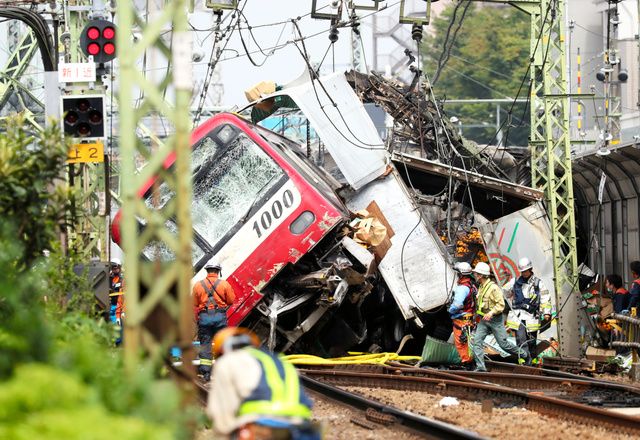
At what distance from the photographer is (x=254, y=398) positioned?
6188 millimetres

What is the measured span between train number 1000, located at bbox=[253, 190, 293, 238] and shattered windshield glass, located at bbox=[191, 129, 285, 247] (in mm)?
227

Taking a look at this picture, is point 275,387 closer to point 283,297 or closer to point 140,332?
point 140,332

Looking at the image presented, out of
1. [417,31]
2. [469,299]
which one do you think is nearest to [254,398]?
[469,299]

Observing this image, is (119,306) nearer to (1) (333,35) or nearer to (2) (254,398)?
(1) (333,35)

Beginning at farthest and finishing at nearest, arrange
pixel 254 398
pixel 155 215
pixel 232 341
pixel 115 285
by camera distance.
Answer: pixel 115 285
pixel 155 215
pixel 232 341
pixel 254 398

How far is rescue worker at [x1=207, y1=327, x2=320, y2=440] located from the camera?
20.2ft

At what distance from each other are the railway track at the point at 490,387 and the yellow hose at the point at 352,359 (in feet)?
0.46

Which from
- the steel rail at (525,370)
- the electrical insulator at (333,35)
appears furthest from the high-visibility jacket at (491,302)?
the electrical insulator at (333,35)

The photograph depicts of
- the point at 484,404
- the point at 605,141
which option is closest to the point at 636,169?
the point at 605,141

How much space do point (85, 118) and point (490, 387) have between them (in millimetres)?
5650

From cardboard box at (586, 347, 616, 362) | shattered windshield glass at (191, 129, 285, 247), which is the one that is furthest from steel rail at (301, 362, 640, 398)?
shattered windshield glass at (191, 129, 285, 247)

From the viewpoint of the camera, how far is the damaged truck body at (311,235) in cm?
1784

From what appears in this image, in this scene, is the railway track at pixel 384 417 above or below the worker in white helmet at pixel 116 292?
below

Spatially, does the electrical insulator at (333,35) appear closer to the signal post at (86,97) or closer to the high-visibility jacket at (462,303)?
the signal post at (86,97)
